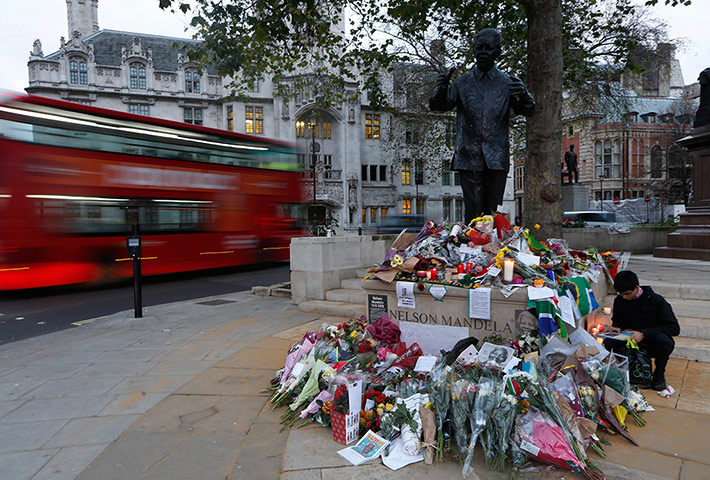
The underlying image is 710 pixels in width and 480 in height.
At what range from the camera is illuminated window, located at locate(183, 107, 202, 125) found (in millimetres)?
37531

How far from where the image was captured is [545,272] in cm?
442

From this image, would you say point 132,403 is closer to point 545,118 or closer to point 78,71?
point 545,118

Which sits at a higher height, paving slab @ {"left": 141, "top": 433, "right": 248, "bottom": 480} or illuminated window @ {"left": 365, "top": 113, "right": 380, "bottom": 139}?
illuminated window @ {"left": 365, "top": 113, "right": 380, "bottom": 139}

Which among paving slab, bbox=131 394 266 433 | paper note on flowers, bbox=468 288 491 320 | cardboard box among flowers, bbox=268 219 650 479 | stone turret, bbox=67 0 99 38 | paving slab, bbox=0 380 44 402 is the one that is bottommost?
paving slab, bbox=0 380 44 402

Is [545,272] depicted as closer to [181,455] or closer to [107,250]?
[181,455]

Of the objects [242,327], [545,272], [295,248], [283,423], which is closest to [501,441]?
[283,423]

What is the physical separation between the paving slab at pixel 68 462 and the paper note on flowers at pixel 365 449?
1.78 metres

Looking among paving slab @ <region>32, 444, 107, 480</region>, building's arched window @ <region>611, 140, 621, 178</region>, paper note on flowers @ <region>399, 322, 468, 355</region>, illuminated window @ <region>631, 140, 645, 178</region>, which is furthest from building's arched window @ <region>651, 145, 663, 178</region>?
paving slab @ <region>32, 444, 107, 480</region>

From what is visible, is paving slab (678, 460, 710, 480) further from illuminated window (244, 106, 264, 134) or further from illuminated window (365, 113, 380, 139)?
illuminated window (244, 106, 264, 134)

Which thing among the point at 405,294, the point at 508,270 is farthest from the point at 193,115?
the point at 508,270

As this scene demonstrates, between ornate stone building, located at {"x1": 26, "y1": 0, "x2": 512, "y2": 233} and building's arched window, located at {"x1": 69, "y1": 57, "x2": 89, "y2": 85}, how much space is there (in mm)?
71

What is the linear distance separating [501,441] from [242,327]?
516cm

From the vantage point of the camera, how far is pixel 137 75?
3672 centimetres

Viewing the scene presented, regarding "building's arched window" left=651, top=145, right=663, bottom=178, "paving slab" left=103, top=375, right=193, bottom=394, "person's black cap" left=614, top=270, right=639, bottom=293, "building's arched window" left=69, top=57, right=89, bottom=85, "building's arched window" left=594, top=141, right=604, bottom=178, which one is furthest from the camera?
"building's arched window" left=594, top=141, right=604, bottom=178
